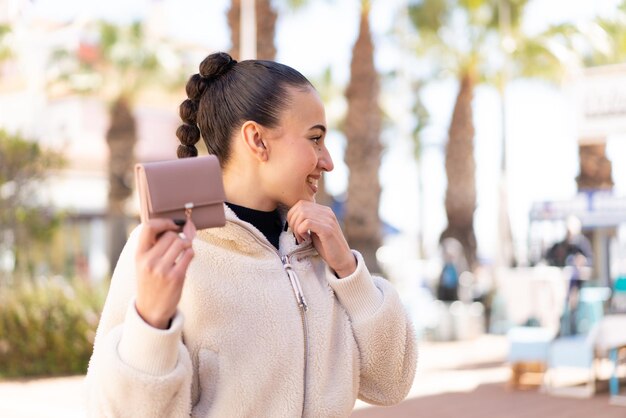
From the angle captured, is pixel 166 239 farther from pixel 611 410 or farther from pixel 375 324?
pixel 611 410

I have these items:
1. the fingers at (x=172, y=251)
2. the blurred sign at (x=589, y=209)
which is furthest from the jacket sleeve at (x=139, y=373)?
the blurred sign at (x=589, y=209)

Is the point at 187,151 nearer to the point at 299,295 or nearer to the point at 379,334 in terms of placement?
the point at 299,295

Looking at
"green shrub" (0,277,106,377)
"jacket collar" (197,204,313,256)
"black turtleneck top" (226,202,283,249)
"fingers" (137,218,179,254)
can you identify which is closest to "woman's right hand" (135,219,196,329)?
"fingers" (137,218,179,254)

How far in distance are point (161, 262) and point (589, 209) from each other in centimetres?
1592

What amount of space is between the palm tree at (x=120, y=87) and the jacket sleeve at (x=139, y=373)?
80.8 ft

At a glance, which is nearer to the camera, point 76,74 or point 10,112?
point 76,74

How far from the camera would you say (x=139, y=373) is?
1580mm

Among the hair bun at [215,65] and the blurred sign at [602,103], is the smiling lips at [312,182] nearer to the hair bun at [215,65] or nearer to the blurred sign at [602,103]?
the hair bun at [215,65]

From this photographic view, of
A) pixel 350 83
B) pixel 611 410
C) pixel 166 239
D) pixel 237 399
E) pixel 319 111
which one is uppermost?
pixel 350 83

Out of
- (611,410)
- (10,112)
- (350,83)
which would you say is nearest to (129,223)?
(350,83)

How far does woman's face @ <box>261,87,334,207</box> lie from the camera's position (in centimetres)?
190

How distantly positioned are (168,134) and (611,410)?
35721 millimetres

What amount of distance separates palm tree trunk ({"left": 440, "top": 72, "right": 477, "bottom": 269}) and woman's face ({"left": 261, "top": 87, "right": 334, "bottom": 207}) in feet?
75.3

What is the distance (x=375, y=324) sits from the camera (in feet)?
6.35
